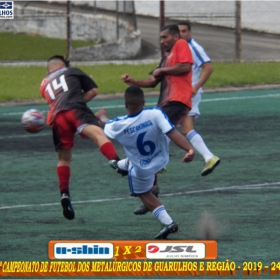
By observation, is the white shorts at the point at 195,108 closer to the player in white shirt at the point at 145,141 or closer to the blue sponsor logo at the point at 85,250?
the player in white shirt at the point at 145,141

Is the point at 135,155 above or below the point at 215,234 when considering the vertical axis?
above

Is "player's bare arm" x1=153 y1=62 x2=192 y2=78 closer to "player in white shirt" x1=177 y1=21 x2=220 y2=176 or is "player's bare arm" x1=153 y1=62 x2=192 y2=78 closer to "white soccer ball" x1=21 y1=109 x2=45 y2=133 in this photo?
"player in white shirt" x1=177 y1=21 x2=220 y2=176


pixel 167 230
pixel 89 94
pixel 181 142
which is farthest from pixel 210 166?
pixel 167 230

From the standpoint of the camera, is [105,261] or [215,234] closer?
[105,261]

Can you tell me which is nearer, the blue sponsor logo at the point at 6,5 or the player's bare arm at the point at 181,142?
the player's bare arm at the point at 181,142

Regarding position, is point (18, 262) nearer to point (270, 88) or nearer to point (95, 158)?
point (95, 158)

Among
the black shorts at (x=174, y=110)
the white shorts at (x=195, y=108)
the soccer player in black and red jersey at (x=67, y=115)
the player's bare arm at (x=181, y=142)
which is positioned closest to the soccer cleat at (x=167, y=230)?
the player's bare arm at (x=181, y=142)

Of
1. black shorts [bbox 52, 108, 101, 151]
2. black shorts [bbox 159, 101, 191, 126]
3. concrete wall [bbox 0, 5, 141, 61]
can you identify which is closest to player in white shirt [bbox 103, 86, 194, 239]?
black shorts [bbox 52, 108, 101, 151]

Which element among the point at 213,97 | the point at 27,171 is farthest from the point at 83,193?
the point at 213,97

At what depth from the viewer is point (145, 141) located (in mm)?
9227

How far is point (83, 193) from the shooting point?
477 inches

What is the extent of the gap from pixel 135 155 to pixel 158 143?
10.0 inches

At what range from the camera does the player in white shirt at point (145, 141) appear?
30.0 feet

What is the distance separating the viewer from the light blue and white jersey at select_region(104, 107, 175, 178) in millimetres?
9133
